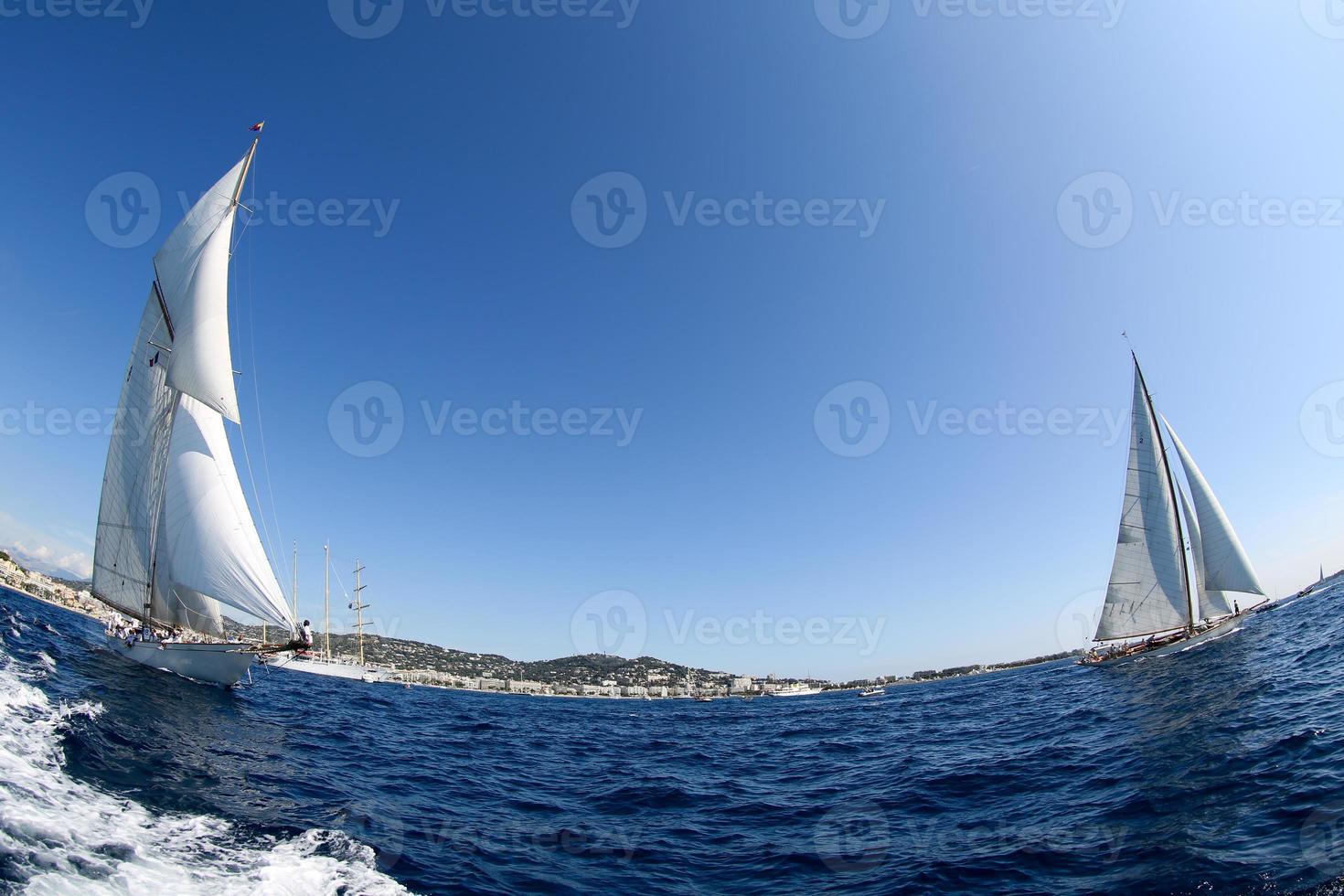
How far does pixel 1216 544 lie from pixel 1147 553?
6.73 metres

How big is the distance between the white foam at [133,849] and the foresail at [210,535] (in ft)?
47.9

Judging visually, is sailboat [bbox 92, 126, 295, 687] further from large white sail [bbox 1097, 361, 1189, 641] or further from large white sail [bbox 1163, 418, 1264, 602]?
large white sail [bbox 1163, 418, 1264, 602]

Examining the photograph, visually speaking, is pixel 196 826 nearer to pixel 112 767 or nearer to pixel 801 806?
pixel 112 767

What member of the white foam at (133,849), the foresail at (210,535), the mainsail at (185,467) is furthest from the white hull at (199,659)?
the white foam at (133,849)

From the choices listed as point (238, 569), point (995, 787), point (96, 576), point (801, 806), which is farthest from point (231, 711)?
point (995, 787)

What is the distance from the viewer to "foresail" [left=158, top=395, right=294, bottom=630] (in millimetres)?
24266

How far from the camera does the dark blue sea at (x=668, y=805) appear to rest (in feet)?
26.1

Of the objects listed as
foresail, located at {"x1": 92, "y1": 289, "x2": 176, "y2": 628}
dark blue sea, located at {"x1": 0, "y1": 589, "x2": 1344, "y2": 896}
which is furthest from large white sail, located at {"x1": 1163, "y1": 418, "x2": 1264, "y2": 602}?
foresail, located at {"x1": 92, "y1": 289, "x2": 176, "y2": 628}

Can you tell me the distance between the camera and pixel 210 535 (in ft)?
80.8

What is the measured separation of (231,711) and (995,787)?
29153 millimetres

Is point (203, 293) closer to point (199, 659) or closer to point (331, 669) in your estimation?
point (199, 659)

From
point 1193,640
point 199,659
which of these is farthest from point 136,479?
point 1193,640

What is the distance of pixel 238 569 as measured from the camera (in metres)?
24.2

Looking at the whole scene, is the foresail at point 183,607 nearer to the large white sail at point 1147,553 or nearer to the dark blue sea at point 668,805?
the dark blue sea at point 668,805
